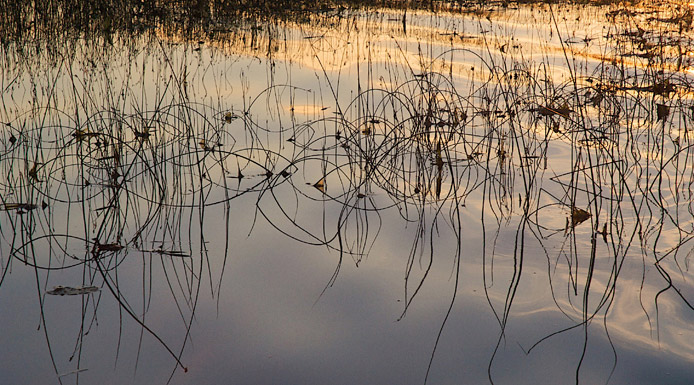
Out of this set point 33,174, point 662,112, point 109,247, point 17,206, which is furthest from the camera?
point 662,112

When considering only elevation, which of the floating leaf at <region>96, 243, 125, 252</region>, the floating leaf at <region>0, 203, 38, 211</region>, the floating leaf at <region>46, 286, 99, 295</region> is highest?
the floating leaf at <region>0, 203, 38, 211</region>

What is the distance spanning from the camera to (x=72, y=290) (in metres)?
1.78

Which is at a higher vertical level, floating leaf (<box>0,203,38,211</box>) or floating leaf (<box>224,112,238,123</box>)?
floating leaf (<box>224,112,238,123</box>)

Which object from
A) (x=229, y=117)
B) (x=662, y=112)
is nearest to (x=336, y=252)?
(x=229, y=117)

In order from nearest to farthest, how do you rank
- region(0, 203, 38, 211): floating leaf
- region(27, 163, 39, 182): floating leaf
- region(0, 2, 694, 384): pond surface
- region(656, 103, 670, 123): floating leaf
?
region(0, 2, 694, 384): pond surface
region(0, 203, 38, 211): floating leaf
region(27, 163, 39, 182): floating leaf
region(656, 103, 670, 123): floating leaf

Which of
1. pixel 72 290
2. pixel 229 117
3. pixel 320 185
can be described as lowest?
pixel 72 290

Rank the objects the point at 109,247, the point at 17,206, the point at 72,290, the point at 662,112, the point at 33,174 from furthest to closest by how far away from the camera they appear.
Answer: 1. the point at 662,112
2. the point at 33,174
3. the point at 17,206
4. the point at 109,247
5. the point at 72,290

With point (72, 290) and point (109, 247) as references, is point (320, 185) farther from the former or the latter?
point (72, 290)

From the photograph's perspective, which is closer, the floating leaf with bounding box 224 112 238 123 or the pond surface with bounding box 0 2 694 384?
the pond surface with bounding box 0 2 694 384

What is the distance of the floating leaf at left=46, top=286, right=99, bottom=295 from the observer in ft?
5.79

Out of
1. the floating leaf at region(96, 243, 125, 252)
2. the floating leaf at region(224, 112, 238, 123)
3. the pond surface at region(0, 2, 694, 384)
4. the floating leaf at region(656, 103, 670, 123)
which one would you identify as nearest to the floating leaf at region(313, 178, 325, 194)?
the pond surface at region(0, 2, 694, 384)

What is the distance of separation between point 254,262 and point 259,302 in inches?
10.3

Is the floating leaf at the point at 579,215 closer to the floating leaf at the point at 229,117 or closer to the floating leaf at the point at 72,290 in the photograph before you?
the floating leaf at the point at 72,290

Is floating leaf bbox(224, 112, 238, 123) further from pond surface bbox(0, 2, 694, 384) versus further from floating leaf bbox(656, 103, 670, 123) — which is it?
floating leaf bbox(656, 103, 670, 123)
